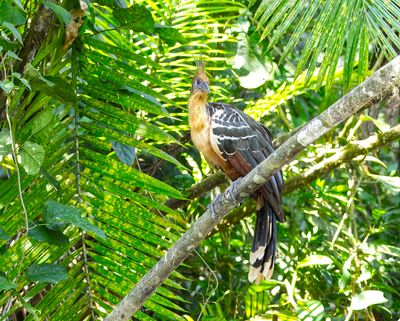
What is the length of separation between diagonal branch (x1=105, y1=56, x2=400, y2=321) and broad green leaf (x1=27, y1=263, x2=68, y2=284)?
215 mm

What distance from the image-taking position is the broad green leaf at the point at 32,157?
2.19m

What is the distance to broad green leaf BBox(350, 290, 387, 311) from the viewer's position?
3.22m

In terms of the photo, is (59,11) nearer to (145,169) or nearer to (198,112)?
(198,112)

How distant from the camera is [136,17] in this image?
2592 mm

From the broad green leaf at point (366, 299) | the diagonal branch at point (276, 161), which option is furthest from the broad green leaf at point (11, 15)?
the broad green leaf at point (366, 299)

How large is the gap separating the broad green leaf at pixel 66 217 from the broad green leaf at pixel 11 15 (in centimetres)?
61

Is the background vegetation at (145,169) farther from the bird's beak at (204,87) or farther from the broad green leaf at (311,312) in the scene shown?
the bird's beak at (204,87)

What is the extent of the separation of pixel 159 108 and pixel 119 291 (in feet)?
2.25

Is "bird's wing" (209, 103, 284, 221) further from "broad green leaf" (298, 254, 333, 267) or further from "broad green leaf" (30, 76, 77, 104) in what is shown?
"broad green leaf" (30, 76, 77, 104)

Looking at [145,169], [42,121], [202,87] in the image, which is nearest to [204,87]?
[202,87]

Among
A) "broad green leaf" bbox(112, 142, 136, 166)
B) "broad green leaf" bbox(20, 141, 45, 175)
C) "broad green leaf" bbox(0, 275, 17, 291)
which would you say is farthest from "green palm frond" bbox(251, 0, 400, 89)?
"broad green leaf" bbox(0, 275, 17, 291)

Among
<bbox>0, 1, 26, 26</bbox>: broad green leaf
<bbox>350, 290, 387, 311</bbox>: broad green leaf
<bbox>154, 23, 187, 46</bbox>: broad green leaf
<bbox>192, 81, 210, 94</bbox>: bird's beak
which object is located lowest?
<bbox>0, 1, 26, 26</bbox>: broad green leaf

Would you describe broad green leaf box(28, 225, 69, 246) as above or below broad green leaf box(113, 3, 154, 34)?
below

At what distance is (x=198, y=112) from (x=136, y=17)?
739 millimetres
